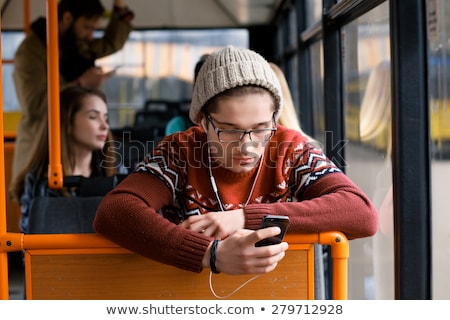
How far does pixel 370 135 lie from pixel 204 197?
1306 millimetres

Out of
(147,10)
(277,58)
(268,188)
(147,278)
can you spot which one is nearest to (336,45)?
(268,188)

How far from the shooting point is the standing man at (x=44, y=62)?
4.38 m

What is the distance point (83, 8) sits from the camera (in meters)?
4.58

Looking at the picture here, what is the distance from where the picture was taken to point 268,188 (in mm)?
1991

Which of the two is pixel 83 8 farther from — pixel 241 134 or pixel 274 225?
pixel 274 225

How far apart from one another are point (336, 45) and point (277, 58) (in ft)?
19.3

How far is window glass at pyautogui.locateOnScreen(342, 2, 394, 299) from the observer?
2.73 m

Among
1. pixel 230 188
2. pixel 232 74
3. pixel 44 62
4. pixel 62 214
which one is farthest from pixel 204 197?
pixel 44 62

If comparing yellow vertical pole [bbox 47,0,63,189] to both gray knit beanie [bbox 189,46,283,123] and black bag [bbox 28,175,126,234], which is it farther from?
gray knit beanie [bbox 189,46,283,123]

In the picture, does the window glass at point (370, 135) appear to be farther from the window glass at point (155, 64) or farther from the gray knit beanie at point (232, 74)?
the window glass at point (155, 64)

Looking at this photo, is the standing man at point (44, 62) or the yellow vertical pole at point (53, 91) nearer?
the yellow vertical pole at point (53, 91)

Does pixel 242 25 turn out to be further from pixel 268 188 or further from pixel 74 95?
pixel 268 188

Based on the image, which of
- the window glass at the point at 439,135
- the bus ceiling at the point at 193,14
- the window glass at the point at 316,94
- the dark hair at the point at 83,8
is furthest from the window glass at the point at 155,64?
the window glass at the point at 439,135

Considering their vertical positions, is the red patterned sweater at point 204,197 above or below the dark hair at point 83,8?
below
